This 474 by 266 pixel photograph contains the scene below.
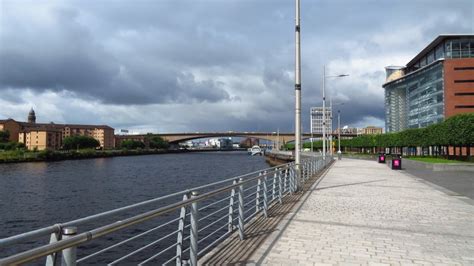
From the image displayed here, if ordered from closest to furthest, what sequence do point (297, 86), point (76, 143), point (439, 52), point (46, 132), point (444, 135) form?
point (297, 86) → point (444, 135) → point (439, 52) → point (76, 143) → point (46, 132)

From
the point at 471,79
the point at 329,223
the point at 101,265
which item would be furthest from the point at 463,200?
the point at 471,79

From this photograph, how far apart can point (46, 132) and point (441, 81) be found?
436ft

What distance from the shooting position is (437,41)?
91.1m

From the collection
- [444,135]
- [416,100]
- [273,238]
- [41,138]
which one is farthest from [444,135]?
[41,138]

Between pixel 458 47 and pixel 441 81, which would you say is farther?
pixel 441 81

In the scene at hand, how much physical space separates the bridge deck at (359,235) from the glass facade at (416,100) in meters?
86.3

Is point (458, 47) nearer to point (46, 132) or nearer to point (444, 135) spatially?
point (444, 135)

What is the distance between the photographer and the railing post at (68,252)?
126 inches

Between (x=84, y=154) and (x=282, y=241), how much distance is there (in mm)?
102484

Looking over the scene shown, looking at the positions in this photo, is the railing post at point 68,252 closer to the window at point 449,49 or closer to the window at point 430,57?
the window at point 449,49

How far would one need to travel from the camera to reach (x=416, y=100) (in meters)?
106

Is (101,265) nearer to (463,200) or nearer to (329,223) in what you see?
(329,223)

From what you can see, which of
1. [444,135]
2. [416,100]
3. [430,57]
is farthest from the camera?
[416,100]

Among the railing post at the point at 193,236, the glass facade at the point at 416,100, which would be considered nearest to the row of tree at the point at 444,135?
the glass facade at the point at 416,100
